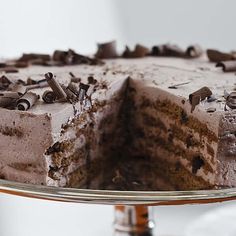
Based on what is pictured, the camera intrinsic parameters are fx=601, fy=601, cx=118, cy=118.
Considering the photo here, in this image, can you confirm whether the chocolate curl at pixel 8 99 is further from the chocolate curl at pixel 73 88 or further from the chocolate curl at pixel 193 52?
the chocolate curl at pixel 193 52

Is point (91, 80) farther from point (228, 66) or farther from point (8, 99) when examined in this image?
point (228, 66)

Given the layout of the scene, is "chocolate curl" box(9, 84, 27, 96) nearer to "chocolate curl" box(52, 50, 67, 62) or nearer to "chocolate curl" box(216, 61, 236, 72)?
"chocolate curl" box(52, 50, 67, 62)

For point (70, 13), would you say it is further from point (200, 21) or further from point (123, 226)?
point (123, 226)

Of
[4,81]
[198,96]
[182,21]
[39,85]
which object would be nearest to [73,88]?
[39,85]

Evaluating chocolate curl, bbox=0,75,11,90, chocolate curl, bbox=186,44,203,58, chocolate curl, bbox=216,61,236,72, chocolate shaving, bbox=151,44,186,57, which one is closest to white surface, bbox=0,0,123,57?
chocolate shaving, bbox=151,44,186,57

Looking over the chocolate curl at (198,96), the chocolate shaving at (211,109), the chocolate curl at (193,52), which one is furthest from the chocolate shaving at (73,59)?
the chocolate shaving at (211,109)

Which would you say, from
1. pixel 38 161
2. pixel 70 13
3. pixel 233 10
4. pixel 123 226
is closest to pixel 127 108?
pixel 123 226
